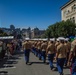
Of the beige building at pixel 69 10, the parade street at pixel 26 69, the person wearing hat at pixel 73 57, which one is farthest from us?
the beige building at pixel 69 10

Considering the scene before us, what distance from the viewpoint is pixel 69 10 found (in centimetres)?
8500

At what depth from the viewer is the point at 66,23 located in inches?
2569

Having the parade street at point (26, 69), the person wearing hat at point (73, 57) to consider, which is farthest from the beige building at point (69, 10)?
→ the person wearing hat at point (73, 57)

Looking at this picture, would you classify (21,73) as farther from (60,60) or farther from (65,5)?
(65,5)

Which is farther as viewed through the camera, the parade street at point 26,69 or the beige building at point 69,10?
the beige building at point 69,10

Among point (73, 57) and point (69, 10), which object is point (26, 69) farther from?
point (69, 10)

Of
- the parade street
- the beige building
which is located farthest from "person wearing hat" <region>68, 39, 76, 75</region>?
the beige building

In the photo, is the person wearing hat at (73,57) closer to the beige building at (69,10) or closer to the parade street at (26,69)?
the parade street at (26,69)

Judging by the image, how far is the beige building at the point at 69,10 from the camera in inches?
3089

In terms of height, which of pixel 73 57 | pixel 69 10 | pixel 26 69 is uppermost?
pixel 69 10

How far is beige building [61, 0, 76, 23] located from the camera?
78.5 m

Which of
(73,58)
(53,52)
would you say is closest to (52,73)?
(53,52)

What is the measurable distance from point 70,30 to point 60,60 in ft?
169

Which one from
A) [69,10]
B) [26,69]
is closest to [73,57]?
[26,69]
